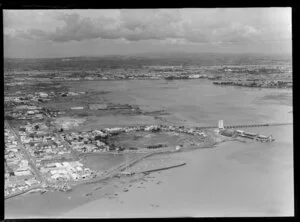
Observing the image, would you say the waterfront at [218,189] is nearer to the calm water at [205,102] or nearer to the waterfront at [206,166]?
the waterfront at [206,166]

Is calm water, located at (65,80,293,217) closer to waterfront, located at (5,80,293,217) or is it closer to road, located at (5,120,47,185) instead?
waterfront, located at (5,80,293,217)

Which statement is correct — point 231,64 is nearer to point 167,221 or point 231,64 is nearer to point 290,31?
point 290,31

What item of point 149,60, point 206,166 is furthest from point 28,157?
point 206,166

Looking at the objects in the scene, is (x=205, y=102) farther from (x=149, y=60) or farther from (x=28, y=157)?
(x=28, y=157)

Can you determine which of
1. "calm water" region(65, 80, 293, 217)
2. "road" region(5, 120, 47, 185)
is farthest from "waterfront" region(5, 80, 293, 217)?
"road" region(5, 120, 47, 185)

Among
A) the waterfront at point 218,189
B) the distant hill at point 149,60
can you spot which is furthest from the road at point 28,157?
the distant hill at point 149,60
